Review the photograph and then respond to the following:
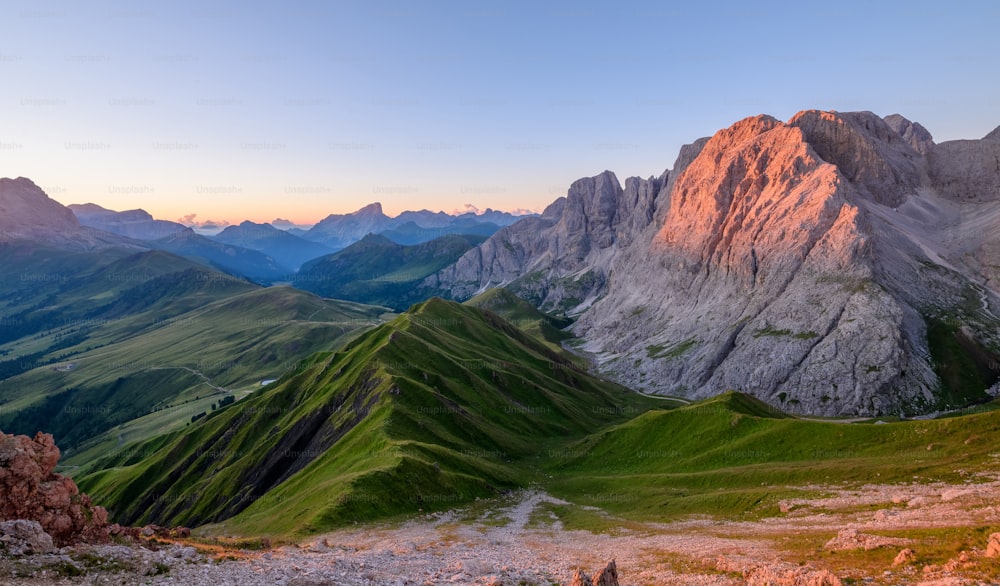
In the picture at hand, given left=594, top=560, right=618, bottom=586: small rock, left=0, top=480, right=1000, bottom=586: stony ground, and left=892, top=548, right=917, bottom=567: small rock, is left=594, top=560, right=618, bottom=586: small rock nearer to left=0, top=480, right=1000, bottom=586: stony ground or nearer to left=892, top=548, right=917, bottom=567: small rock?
left=0, top=480, right=1000, bottom=586: stony ground

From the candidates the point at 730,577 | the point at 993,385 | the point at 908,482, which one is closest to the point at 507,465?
the point at 908,482

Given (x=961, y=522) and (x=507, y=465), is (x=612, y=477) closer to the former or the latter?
(x=507, y=465)

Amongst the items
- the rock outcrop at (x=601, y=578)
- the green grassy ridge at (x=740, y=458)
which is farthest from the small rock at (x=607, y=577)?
the green grassy ridge at (x=740, y=458)

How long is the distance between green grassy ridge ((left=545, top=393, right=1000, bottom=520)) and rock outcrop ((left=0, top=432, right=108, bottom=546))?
60247 millimetres

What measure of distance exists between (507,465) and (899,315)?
177m

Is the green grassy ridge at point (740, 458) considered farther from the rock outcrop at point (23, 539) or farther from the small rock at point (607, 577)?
the rock outcrop at point (23, 539)

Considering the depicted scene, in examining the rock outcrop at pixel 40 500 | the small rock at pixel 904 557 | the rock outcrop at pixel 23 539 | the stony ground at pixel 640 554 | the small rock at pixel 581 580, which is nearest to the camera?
the rock outcrop at pixel 23 539

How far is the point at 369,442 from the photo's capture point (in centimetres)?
10200

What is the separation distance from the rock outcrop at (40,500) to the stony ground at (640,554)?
4955 millimetres

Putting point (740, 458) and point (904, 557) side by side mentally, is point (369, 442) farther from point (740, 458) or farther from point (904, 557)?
point (904, 557)

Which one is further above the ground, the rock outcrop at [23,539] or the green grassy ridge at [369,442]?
the rock outcrop at [23,539]

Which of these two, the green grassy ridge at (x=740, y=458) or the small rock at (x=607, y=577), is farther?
the green grassy ridge at (x=740, y=458)

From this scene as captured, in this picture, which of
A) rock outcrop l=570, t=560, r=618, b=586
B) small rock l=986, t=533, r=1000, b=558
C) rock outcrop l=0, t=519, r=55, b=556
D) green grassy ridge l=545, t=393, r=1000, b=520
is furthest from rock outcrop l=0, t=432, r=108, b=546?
green grassy ridge l=545, t=393, r=1000, b=520

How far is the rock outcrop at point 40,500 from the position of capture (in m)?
33.6
